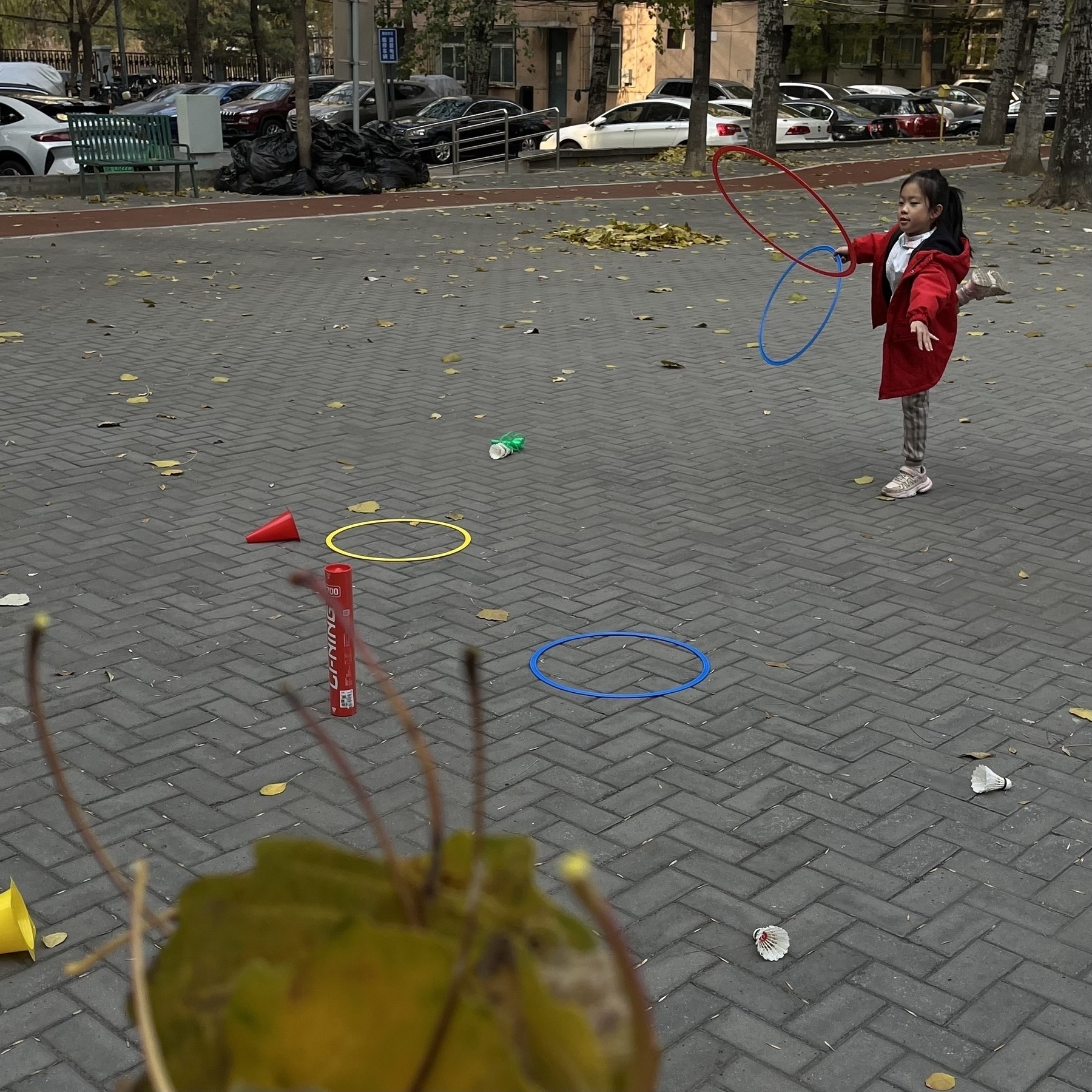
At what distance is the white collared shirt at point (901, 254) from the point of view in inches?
285

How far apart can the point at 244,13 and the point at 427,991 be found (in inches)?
3092

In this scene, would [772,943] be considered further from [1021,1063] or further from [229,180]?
[229,180]

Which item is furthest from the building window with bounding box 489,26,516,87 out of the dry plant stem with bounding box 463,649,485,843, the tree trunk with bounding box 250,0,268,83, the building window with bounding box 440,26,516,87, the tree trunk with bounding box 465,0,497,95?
the dry plant stem with bounding box 463,649,485,843

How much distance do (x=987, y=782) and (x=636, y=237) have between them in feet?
45.2

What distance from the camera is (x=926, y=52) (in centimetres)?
5681

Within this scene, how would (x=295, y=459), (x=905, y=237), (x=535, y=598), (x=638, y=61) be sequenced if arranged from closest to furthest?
(x=535, y=598), (x=905, y=237), (x=295, y=459), (x=638, y=61)

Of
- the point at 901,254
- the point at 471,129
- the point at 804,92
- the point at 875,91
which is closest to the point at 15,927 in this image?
the point at 901,254

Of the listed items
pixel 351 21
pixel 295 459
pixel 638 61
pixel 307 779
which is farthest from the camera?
pixel 638 61

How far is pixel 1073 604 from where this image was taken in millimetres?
6137

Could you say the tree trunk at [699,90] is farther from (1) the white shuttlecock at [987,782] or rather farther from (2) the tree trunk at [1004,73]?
(1) the white shuttlecock at [987,782]

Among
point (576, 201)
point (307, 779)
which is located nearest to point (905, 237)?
point (307, 779)

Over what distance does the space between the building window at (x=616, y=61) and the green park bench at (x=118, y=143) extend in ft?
120

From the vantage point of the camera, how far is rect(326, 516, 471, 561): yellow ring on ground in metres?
6.52

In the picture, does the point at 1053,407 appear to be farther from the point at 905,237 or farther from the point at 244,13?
the point at 244,13
